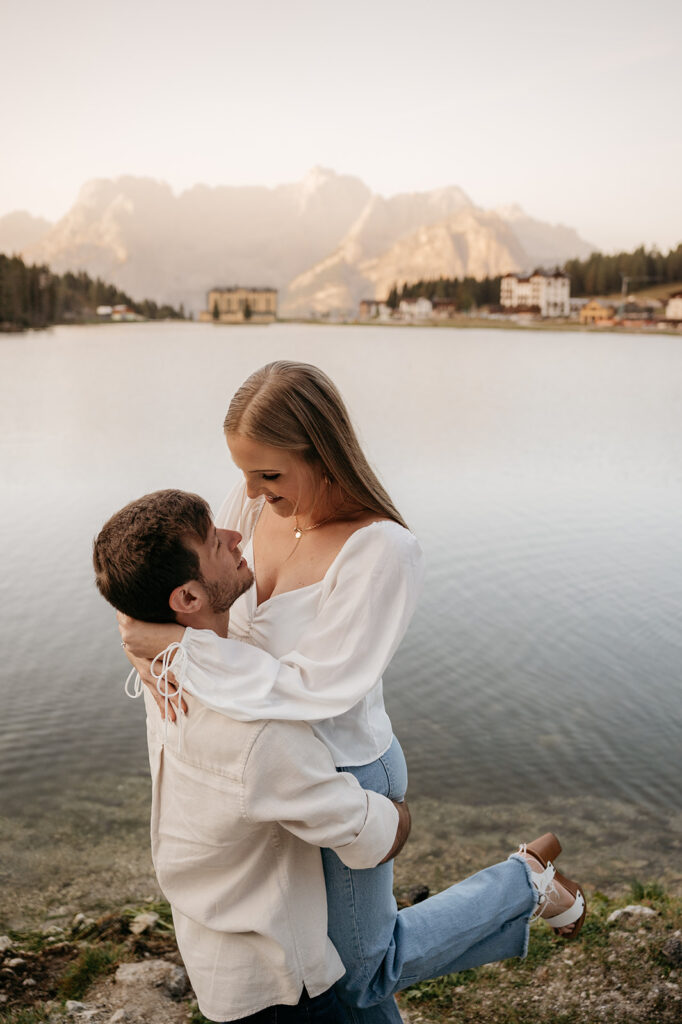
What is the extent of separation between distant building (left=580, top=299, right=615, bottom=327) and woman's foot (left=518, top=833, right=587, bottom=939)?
3096 inches

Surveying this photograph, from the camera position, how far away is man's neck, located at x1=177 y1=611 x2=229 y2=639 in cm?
220

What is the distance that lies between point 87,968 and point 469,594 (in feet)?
21.6

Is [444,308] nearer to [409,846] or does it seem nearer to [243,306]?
[243,306]

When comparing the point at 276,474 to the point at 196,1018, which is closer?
the point at 276,474

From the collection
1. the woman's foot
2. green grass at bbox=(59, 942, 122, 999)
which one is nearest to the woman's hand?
the woman's foot

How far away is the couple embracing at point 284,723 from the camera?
2.06m

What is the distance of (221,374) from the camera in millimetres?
39812

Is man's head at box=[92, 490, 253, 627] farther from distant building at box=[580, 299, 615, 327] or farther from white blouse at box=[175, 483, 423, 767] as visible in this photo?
distant building at box=[580, 299, 615, 327]

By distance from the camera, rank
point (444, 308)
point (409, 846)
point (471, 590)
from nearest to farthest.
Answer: point (409, 846)
point (471, 590)
point (444, 308)

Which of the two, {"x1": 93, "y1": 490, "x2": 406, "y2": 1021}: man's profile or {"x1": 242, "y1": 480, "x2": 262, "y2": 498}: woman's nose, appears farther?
{"x1": 242, "y1": 480, "x2": 262, "y2": 498}: woman's nose

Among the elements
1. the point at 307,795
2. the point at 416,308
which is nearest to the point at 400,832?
the point at 307,795

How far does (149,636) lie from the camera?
2.16 meters

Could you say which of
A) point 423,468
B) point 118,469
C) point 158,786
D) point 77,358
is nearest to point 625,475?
point 423,468

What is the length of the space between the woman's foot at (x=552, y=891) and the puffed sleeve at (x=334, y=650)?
113cm
